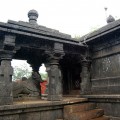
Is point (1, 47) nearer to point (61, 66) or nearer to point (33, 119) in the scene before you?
point (33, 119)

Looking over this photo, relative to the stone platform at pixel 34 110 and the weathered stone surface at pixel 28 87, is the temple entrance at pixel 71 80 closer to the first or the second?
the weathered stone surface at pixel 28 87

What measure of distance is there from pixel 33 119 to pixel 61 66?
5.20 m

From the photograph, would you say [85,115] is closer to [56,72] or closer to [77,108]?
[77,108]

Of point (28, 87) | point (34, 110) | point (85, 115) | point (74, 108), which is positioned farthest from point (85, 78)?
point (34, 110)

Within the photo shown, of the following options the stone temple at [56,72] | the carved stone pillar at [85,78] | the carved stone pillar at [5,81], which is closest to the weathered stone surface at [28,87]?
the stone temple at [56,72]

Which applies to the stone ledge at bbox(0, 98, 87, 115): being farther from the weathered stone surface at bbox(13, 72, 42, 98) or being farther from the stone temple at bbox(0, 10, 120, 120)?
the weathered stone surface at bbox(13, 72, 42, 98)

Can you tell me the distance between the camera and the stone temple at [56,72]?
6.07 m

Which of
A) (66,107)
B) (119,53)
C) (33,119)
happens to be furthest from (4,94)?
(119,53)

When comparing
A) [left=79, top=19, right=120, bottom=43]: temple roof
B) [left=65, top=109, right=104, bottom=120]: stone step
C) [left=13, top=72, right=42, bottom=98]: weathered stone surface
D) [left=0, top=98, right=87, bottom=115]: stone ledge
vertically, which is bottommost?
[left=65, top=109, right=104, bottom=120]: stone step

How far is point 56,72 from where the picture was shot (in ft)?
24.3

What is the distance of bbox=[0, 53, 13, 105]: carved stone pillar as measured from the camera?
586cm

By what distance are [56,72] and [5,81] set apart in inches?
88.8

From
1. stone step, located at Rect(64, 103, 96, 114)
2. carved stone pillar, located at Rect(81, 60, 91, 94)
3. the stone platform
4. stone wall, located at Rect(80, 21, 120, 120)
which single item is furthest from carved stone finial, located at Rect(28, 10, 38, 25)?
stone step, located at Rect(64, 103, 96, 114)

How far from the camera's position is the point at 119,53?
24.9 feet
